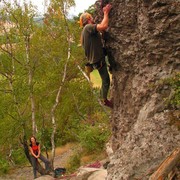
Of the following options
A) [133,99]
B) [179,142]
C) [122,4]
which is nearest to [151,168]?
[179,142]

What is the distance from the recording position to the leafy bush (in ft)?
85.7

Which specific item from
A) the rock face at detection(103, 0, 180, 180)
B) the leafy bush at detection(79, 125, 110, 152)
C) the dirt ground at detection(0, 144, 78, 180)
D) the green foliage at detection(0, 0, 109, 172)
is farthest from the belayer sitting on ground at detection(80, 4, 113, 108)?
the dirt ground at detection(0, 144, 78, 180)

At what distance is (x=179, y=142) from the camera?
22.2 feet

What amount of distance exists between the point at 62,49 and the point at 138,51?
1792cm

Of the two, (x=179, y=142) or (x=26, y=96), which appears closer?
(x=179, y=142)

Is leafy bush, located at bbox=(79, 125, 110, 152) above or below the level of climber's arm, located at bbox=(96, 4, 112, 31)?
below

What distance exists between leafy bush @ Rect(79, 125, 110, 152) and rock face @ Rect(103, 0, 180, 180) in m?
16.3

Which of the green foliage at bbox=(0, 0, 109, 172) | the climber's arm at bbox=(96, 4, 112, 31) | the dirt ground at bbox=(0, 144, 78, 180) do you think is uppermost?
the climber's arm at bbox=(96, 4, 112, 31)

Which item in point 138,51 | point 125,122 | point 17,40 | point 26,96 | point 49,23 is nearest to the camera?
point 138,51

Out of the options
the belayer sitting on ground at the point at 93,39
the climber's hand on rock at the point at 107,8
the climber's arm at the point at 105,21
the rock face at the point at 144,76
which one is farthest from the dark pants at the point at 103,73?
the climber's hand on rock at the point at 107,8

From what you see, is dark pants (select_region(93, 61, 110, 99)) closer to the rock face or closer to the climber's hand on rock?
the rock face

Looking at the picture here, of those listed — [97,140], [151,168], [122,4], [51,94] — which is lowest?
[97,140]

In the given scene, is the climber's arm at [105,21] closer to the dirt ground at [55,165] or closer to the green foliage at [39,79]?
the green foliage at [39,79]

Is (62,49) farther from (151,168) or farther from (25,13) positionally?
(151,168)
